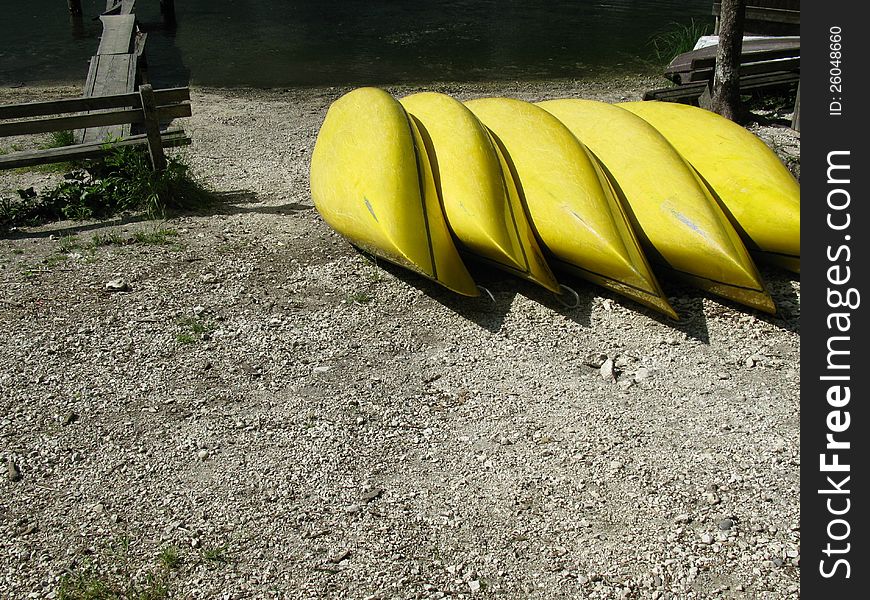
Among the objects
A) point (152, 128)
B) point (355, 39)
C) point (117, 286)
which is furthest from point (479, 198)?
point (355, 39)

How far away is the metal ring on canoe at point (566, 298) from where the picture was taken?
16.6 ft

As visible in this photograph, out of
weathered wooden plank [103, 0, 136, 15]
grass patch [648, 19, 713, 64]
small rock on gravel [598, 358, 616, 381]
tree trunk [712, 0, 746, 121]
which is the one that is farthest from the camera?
weathered wooden plank [103, 0, 136, 15]

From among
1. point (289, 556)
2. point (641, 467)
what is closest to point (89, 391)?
point (289, 556)

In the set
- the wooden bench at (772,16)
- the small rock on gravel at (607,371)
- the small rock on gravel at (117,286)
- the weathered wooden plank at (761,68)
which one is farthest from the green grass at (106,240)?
the wooden bench at (772,16)

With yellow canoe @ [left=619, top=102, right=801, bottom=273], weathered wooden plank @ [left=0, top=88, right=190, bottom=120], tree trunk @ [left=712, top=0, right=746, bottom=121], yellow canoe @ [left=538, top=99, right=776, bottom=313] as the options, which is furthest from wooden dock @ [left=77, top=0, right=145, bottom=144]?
tree trunk @ [left=712, top=0, right=746, bottom=121]

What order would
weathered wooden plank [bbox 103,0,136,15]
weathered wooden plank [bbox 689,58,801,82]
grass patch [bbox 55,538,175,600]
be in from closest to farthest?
1. grass patch [bbox 55,538,175,600]
2. weathered wooden plank [bbox 689,58,801,82]
3. weathered wooden plank [bbox 103,0,136,15]

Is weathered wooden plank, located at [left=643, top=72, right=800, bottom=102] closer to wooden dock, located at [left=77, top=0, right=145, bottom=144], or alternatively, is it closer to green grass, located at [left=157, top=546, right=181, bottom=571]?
wooden dock, located at [left=77, top=0, right=145, bottom=144]

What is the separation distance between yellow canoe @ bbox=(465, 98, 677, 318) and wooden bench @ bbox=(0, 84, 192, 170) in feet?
9.55

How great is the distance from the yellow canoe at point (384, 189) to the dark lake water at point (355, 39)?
7.84 meters

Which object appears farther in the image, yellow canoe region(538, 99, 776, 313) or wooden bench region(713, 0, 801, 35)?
wooden bench region(713, 0, 801, 35)

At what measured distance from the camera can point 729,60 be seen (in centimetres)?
791

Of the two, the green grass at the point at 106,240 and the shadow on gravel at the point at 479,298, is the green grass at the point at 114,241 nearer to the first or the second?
the green grass at the point at 106,240

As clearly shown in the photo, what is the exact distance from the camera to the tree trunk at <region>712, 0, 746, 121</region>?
298 inches
